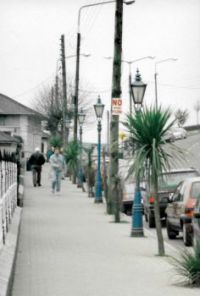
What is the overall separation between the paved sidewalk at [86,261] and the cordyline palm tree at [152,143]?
142 centimetres

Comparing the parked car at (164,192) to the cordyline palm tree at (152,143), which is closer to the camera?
the cordyline palm tree at (152,143)

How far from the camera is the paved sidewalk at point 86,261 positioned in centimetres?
1317

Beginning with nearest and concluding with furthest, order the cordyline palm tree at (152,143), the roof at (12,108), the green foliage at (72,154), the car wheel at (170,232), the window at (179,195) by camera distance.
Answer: the cordyline palm tree at (152,143) → the window at (179,195) → the car wheel at (170,232) → the green foliage at (72,154) → the roof at (12,108)

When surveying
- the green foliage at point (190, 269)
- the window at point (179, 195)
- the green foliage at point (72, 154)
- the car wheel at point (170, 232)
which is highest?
→ the green foliage at point (72, 154)

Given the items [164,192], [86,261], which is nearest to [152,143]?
[86,261]

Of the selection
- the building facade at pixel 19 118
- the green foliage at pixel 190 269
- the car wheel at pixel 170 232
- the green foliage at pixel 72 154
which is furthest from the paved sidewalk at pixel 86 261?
the building facade at pixel 19 118

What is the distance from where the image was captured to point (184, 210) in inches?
849

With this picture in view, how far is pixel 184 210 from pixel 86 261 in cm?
520

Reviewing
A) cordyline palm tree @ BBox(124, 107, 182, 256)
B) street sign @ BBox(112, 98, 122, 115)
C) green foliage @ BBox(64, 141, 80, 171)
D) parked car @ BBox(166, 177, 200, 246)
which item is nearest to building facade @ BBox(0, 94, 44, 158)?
green foliage @ BBox(64, 141, 80, 171)

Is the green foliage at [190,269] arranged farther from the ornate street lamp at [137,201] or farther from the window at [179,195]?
the window at [179,195]

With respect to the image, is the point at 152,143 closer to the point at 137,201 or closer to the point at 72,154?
the point at 137,201

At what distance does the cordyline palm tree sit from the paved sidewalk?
1.42 metres

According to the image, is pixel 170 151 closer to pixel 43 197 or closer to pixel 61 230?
pixel 61 230

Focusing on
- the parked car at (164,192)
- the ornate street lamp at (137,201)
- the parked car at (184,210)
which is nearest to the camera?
the parked car at (184,210)
